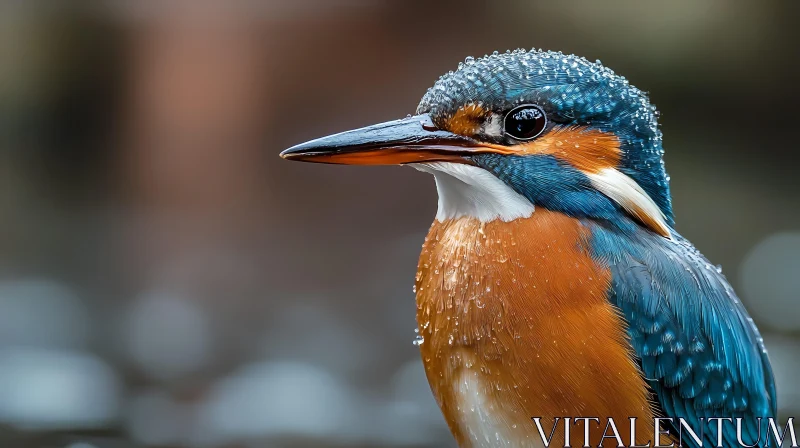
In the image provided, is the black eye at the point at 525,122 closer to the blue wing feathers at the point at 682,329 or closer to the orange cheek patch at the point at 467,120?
the orange cheek patch at the point at 467,120

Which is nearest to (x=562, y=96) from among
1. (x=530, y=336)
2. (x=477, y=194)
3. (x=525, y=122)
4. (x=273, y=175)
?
(x=525, y=122)

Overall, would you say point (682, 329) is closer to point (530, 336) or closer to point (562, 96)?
point (530, 336)

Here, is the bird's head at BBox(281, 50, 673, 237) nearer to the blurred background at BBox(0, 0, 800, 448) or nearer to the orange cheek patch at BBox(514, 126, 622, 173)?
the orange cheek patch at BBox(514, 126, 622, 173)

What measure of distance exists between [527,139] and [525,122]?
0.9 inches

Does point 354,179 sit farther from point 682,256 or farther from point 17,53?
point 682,256

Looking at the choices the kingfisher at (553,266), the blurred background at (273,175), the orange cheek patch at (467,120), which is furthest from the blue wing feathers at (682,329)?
the blurred background at (273,175)

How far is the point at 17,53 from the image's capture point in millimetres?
5969

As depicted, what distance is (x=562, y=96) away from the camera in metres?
1.29

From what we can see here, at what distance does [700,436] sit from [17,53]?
552 cm

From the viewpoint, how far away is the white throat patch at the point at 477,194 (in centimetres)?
131

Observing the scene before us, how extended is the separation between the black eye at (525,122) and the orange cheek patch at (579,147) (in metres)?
0.01

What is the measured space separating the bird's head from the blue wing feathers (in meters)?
0.07

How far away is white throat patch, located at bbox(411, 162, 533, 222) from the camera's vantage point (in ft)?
4.31

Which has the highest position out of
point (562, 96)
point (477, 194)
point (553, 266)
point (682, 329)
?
point (562, 96)
